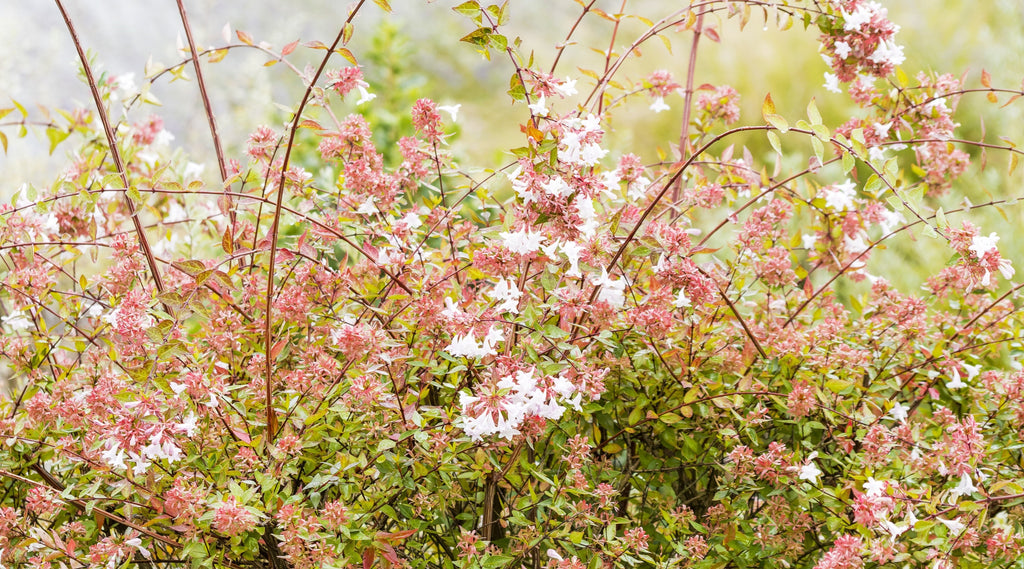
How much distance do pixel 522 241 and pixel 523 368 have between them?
150mm

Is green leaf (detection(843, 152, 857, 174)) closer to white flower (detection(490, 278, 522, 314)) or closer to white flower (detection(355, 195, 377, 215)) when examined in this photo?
white flower (detection(490, 278, 522, 314))

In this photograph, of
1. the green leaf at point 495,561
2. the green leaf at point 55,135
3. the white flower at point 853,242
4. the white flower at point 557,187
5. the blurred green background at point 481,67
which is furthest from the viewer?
the blurred green background at point 481,67

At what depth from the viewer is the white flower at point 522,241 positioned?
3.03 ft

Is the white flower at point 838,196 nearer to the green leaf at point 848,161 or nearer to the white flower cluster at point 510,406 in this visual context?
the green leaf at point 848,161

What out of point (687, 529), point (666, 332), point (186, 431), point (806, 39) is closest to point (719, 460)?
point (687, 529)

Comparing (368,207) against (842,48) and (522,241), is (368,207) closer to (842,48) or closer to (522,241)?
(522,241)

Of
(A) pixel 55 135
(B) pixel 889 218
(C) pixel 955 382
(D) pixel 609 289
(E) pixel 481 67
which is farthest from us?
(E) pixel 481 67

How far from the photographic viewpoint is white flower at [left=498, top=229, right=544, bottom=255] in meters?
0.92

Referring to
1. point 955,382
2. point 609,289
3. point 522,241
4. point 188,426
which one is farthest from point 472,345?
point 955,382

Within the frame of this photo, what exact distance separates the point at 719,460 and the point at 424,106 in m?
0.70

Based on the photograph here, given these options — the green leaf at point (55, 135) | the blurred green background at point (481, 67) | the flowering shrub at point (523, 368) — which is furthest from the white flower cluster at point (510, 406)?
the blurred green background at point (481, 67)

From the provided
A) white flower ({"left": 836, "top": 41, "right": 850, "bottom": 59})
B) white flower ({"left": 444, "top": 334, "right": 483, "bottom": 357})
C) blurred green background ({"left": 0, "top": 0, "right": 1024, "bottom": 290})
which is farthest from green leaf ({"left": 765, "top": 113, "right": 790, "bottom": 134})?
blurred green background ({"left": 0, "top": 0, "right": 1024, "bottom": 290})

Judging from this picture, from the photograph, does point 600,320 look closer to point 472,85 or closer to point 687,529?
point 687,529

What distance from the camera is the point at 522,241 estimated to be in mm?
926
